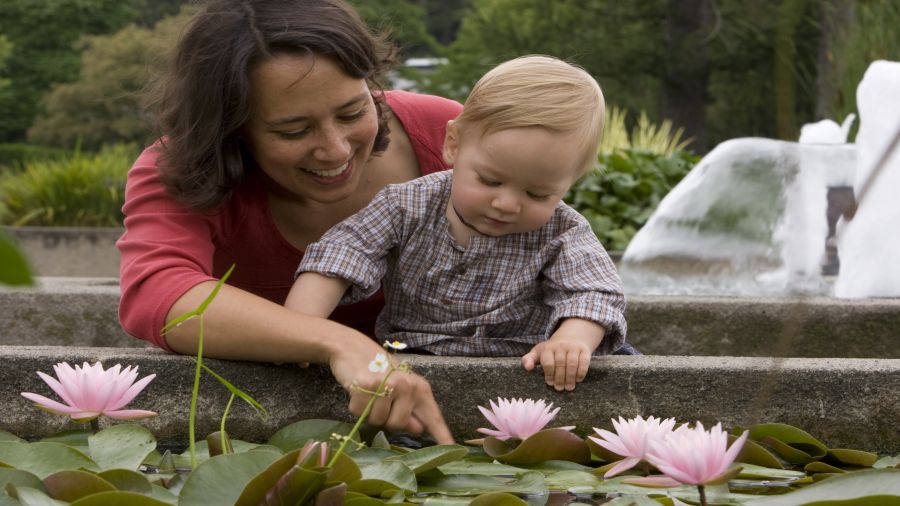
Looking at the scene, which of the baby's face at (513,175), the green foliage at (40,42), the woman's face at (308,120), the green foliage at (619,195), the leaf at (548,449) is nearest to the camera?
the leaf at (548,449)

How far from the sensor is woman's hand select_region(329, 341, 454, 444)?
1.70m

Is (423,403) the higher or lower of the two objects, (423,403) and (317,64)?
the lower

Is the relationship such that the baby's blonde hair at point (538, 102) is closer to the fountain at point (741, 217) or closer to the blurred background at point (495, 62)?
the fountain at point (741, 217)

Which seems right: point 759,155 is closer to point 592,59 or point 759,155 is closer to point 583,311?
point 583,311

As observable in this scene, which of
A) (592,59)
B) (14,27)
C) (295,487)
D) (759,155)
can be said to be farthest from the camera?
(14,27)

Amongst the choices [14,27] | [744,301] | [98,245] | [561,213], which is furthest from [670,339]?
[14,27]

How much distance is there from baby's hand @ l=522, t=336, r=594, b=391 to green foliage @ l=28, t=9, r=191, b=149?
688 inches

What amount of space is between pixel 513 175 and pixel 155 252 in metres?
0.68

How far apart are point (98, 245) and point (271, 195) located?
204 inches

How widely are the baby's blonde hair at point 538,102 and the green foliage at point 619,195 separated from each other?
409 cm

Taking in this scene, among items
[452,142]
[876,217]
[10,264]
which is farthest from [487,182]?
[876,217]

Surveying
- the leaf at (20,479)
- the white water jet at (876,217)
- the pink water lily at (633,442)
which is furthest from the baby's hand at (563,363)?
the white water jet at (876,217)

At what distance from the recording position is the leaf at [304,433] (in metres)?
1.63

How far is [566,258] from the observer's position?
2.19 meters
